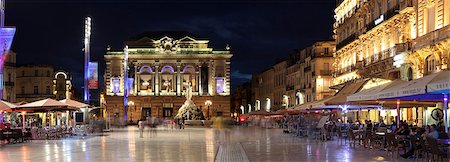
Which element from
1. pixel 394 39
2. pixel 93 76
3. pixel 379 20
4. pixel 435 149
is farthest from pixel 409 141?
pixel 379 20

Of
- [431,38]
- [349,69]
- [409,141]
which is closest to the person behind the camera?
[409,141]

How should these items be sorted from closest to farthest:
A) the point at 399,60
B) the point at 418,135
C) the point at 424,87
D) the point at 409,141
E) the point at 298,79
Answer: the point at 424,87, the point at 418,135, the point at 409,141, the point at 399,60, the point at 298,79

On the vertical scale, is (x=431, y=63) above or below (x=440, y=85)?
above

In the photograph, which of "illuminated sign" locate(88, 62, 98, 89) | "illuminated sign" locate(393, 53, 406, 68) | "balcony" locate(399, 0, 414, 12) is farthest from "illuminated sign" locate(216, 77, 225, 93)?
"balcony" locate(399, 0, 414, 12)

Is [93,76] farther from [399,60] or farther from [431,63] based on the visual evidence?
[431,63]

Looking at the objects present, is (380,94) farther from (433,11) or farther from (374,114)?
(374,114)

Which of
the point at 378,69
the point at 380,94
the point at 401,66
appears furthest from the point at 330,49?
the point at 380,94

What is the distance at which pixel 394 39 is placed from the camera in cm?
4553

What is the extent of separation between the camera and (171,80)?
381 ft

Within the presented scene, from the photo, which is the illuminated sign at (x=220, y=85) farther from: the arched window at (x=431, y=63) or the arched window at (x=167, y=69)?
the arched window at (x=431, y=63)

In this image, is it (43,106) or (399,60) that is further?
(399,60)

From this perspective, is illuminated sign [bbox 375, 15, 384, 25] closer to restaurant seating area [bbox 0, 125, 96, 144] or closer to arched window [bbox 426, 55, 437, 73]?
arched window [bbox 426, 55, 437, 73]

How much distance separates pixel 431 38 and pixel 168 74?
82.7m

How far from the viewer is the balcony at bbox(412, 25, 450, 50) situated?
111 feet
